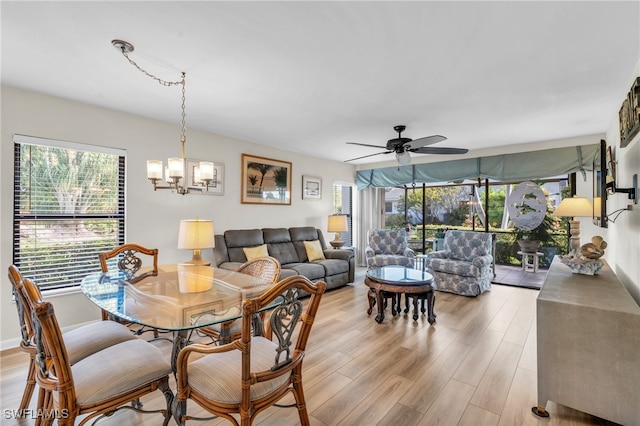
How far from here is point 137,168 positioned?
12.2 ft

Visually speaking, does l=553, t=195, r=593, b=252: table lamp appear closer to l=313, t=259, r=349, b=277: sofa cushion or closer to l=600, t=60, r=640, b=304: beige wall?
l=600, t=60, r=640, b=304: beige wall

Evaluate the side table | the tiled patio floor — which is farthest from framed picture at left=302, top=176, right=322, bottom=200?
the side table

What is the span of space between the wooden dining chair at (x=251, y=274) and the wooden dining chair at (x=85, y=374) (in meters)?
0.56

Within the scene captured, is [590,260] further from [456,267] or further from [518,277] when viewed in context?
[518,277]

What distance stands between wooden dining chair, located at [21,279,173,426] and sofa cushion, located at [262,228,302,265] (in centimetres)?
330

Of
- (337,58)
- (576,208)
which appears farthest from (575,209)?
(337,58)

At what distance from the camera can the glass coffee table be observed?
3473mm

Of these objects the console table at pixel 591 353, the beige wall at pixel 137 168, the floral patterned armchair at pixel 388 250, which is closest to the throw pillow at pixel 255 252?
the beige wall at pixel 137 168

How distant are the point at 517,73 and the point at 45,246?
475 cm

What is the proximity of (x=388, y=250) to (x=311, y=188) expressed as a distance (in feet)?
6.47

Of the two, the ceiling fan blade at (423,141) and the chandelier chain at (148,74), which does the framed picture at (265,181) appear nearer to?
the chandelier chain at (148,74)

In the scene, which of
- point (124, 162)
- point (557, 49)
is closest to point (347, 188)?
point (124, 162)

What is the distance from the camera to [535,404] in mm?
2066

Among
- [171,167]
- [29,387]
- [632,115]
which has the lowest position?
[29,387]
